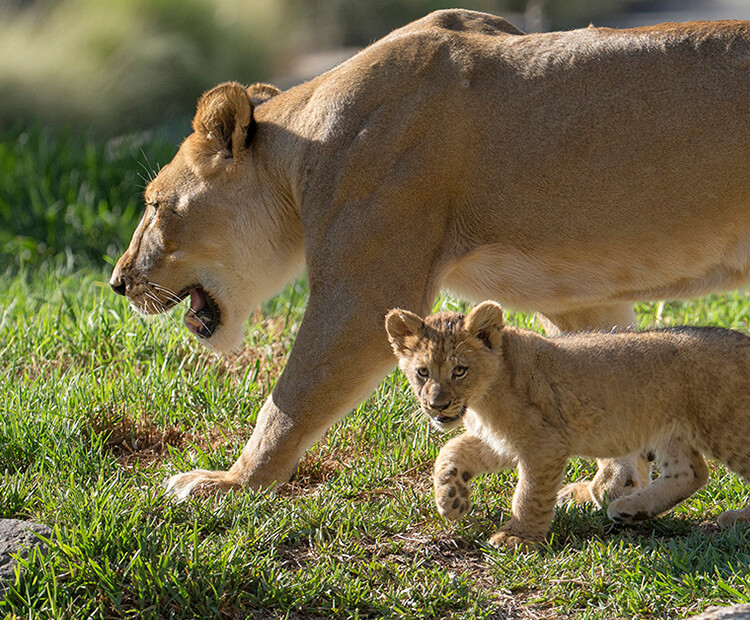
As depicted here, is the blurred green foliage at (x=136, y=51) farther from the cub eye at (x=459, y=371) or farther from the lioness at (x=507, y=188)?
the cub eye at (x=459, y=371)

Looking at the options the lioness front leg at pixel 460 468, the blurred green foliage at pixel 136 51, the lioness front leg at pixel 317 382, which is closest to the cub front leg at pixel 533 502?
the lioness front leg at pixel 460 468

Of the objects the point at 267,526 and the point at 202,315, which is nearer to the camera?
the point at 267,526

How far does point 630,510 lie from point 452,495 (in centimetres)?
63

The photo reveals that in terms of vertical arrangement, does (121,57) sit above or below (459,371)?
below

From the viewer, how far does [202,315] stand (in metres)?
4.81

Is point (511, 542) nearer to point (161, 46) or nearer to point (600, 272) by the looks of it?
point (600, 272)

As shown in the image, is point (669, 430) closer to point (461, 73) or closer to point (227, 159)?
point (461, 73)

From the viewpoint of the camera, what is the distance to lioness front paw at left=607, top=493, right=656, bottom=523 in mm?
3854

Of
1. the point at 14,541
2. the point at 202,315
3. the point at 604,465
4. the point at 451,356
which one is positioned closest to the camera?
the point at 14,541

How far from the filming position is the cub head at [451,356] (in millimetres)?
3627

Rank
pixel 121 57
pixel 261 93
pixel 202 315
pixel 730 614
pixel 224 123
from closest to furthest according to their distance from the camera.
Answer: pixel 730 614
pixel 224 123
pixel 202 315
pixel 261 93
pixel 121 57

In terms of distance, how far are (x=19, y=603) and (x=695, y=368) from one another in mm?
2323

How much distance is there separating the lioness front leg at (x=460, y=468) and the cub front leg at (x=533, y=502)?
0.14 m

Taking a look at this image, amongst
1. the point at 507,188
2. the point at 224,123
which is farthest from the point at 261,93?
the point at 507,188
